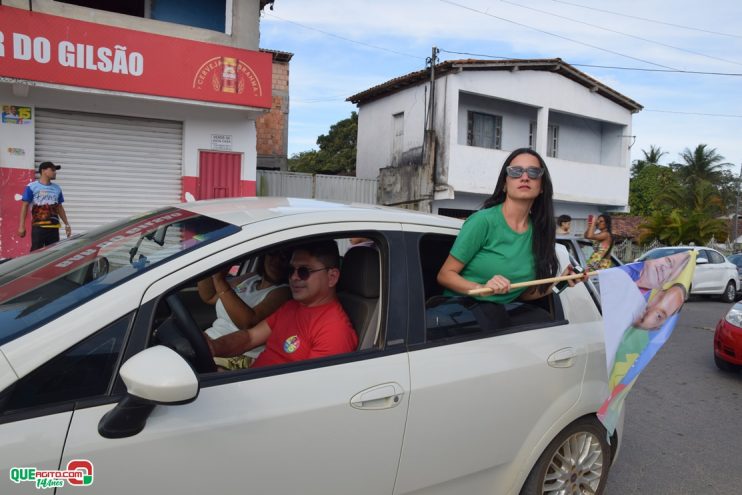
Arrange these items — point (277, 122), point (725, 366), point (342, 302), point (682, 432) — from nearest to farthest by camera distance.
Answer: point (342, 302)
point (682, 432)
point (725, 366)
point (277, 122)

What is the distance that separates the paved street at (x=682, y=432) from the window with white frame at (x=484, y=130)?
1337 cm

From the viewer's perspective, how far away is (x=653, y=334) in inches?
104

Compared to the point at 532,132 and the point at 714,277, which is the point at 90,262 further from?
the point at 532,132

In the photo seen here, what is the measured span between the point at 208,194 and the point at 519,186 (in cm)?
904

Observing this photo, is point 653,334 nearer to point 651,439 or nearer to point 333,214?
point 333,214

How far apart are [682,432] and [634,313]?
289 centimetres

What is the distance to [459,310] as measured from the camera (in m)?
2.57

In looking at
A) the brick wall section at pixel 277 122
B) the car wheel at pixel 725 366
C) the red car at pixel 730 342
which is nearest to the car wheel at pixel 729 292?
the car wheel at pixel 725 366

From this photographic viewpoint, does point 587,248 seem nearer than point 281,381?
No

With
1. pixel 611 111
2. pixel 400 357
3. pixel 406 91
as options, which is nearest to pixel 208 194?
pixel 400 357

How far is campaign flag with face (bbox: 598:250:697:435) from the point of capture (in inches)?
100

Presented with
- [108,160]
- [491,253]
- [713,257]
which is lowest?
[713,257]

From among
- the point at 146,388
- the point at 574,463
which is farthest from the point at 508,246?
the point at 146,388

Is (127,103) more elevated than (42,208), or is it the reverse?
(127,103)
